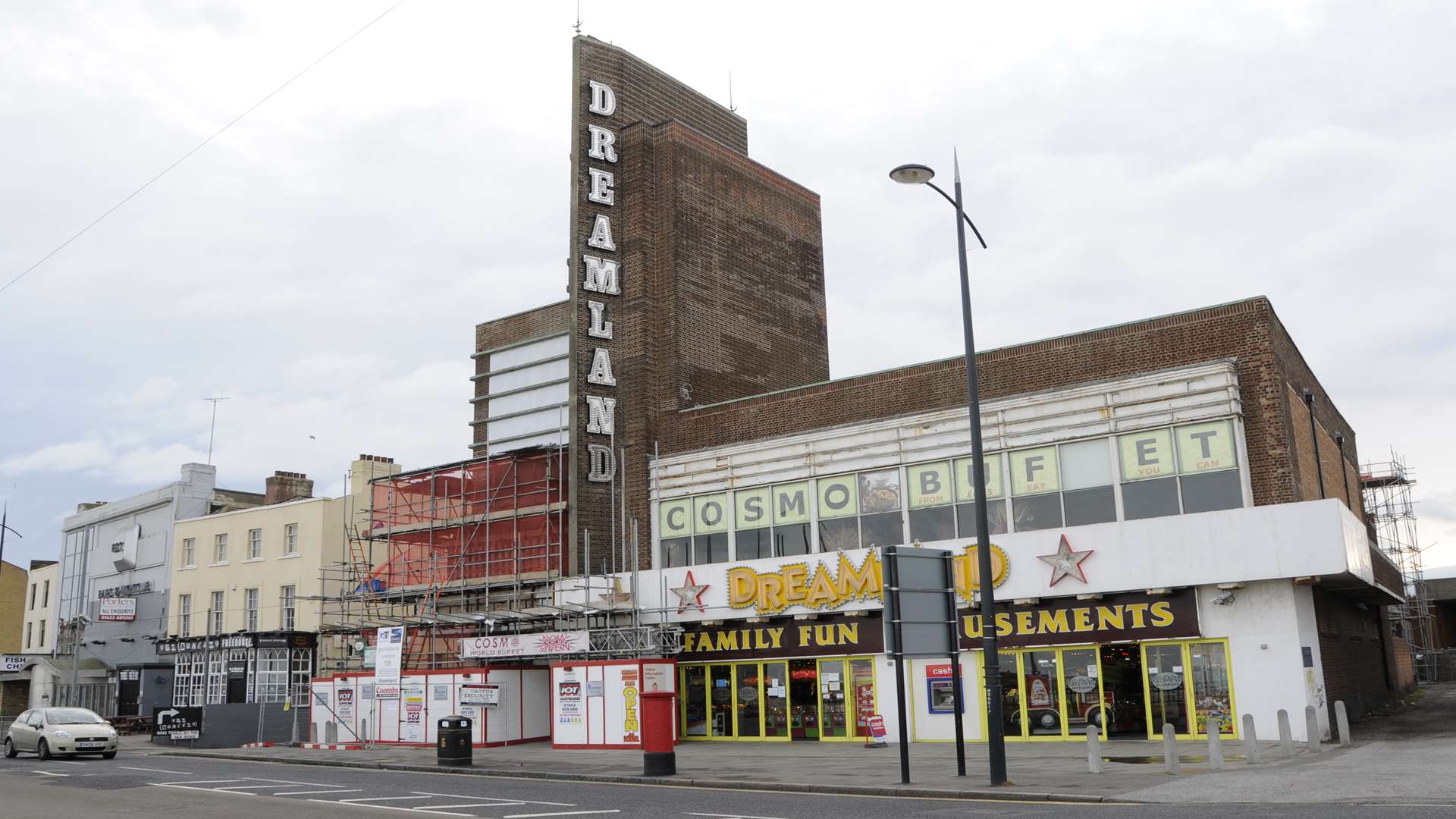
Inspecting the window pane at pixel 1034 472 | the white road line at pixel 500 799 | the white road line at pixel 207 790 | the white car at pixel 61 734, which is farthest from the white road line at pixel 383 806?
the window pane at pixel 1034 472

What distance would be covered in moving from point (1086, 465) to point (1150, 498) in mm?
1657

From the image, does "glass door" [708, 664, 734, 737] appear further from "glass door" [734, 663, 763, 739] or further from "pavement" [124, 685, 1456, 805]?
"pavement" [124, 685, 1456, 805]

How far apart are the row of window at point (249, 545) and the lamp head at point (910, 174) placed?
38.2 m

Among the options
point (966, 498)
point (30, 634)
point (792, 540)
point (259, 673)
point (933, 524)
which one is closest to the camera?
point (966, 498)

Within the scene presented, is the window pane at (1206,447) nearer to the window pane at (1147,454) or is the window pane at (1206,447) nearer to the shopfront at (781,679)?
the window pane at (1147,454)

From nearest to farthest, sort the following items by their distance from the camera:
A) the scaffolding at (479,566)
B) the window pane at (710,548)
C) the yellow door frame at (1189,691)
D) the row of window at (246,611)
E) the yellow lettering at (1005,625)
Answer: the yellow door frame at (1189,691) < the yellow lettering at (1005,625) < the window pane at (710,548) < the scaffolding at (479,566) < the row of window at (246,611)

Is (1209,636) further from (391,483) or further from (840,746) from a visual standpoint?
(391,483)

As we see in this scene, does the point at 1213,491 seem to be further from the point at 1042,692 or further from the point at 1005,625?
the point at 1042,692

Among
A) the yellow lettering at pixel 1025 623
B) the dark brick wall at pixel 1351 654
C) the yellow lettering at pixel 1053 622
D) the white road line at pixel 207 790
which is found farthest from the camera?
the yellow lettering at pixel 1025 623

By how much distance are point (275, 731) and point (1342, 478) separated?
33.4 meters

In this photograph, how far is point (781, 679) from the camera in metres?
30.9

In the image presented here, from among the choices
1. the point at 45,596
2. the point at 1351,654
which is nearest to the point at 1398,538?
the point at 1351,654

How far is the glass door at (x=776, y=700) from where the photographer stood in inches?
1209

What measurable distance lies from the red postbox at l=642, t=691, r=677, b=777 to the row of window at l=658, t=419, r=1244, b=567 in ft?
33.0
